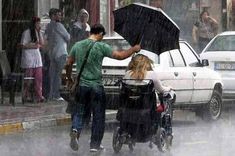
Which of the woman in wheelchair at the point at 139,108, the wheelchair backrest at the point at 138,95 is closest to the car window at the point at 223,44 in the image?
the woman in wheelchair at the point at 139,108

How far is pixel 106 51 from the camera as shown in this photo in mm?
9602

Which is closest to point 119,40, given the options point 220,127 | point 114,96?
point 114,96

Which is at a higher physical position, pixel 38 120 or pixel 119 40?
pixel 119 40

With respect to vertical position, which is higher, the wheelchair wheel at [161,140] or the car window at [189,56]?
the car window at [189,56]

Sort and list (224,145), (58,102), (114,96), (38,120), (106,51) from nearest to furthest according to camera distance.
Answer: (106,51), (224,145), (114,96), (38,120), (58,102)

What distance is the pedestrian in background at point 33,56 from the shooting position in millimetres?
15500

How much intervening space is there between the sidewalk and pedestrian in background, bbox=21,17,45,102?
0.40 meters

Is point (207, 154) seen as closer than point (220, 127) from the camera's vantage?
Yes

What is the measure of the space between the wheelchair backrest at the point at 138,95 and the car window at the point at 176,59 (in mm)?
3524

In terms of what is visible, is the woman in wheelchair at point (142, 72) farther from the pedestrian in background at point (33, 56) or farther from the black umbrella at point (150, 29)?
the pedestrian in background at point (33, 56)

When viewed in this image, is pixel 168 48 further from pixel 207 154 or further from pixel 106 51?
pixel 207 154

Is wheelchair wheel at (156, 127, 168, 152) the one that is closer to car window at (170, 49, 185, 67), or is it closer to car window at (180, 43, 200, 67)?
car window at (170, 49, 185, 67)

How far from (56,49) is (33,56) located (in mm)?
667

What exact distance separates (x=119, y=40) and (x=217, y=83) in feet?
8.45
